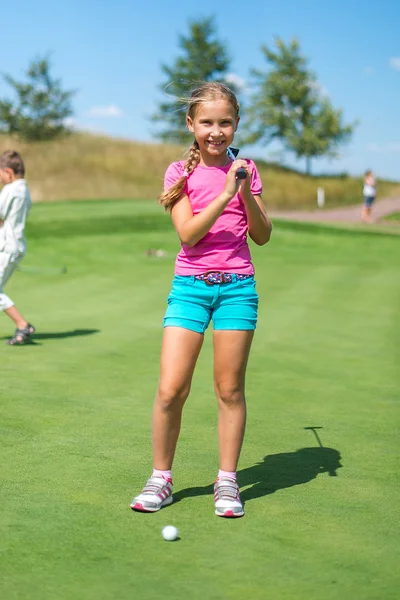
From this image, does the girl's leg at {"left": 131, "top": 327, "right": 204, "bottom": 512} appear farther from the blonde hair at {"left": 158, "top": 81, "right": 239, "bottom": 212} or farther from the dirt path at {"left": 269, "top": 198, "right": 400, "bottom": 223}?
the dirt path at {"left": 269, "top": 198, "right": 400, "bottom": 223}

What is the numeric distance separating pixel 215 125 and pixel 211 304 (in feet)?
2.75

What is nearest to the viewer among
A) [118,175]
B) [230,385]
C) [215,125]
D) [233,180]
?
[233,180]

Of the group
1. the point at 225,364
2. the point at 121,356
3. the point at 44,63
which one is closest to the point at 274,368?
the point at 121,356

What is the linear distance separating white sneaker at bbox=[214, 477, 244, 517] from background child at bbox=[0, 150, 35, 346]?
564 centimetres

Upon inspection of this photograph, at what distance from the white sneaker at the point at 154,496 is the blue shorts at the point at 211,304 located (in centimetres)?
74

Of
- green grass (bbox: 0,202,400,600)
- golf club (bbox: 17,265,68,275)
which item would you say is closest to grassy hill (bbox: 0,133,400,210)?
golf club (bbox: 17,265,68,275)

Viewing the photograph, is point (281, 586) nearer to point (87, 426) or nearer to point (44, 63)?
point (87, 426)

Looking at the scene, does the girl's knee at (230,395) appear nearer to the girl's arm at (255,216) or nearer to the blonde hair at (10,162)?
the girl's arm at (255,216)

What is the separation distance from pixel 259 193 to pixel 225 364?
833 millimetres

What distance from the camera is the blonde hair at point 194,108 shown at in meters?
4.59

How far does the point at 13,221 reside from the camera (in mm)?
10117

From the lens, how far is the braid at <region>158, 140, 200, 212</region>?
460 centimetres

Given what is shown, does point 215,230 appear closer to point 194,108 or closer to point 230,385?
point 194,108

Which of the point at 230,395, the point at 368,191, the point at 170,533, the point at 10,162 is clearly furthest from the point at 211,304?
the point at 368,191
